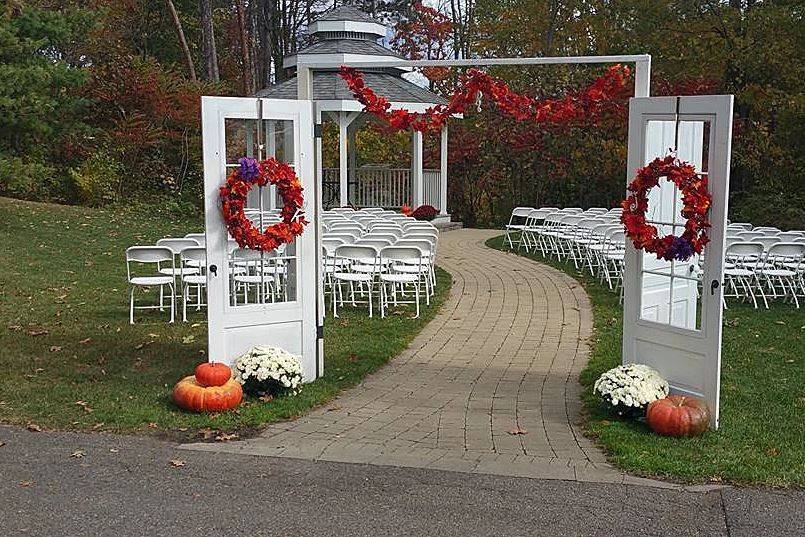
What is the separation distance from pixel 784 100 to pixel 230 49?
71.9ft

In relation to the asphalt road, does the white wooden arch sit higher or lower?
higher

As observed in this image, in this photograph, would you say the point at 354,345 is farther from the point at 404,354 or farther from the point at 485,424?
the point at 485,424

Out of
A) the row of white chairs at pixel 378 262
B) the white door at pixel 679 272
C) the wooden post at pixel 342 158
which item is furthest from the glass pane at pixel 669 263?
the wooden post at pixel 342 158

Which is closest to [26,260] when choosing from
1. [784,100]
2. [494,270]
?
[494,270]

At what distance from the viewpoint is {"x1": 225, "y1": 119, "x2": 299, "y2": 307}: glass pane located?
8.00m

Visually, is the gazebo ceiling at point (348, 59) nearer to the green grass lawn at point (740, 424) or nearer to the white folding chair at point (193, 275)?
the white folding chair at point (193, 275)

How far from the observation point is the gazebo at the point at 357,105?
22703mm

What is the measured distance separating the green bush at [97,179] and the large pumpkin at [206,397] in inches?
739

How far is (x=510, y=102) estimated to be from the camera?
27.5ft

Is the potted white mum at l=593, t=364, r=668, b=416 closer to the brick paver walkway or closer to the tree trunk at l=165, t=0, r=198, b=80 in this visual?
the brick paver walkway

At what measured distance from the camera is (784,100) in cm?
2153

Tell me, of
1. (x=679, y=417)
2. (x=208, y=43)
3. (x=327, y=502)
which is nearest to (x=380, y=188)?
(x=208, y=43)

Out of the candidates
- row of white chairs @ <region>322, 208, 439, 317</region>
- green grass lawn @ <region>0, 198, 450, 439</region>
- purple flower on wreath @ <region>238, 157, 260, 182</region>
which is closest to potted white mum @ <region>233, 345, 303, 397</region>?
green grass lawn @ <region>0, 198, 450, 439</region>

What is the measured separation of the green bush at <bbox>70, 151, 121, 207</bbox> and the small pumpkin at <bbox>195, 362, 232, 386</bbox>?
1871cm
